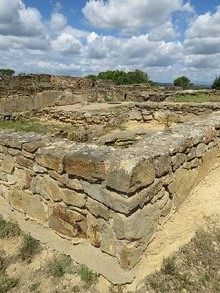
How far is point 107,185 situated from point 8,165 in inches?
69.1

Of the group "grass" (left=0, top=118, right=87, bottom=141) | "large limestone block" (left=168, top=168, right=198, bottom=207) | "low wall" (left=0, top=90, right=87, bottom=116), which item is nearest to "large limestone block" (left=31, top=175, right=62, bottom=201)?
"large limestone block" (left=168, top=168, right=198, bottom=207)

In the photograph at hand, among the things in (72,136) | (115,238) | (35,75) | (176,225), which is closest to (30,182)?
(115,238)

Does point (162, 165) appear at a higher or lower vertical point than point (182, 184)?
higher

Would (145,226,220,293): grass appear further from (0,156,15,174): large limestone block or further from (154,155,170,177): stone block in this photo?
(0,156,15,174): large limestone block

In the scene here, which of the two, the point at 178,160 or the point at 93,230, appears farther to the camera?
the point at 178,160

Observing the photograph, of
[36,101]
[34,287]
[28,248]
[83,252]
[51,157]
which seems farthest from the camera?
[36,101]

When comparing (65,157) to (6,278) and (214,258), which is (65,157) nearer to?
(6,278)

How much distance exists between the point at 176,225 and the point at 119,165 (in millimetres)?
1106

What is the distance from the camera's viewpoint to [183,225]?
3.40 meters

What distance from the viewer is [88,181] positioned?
10.1ft

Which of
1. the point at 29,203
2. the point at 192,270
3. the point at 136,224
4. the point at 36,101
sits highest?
the point at 136,224

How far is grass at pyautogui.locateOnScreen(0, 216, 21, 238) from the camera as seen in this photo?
385 cm

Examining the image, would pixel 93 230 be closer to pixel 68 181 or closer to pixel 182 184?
pixel 68 181

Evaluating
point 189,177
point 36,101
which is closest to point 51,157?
point 189,177
